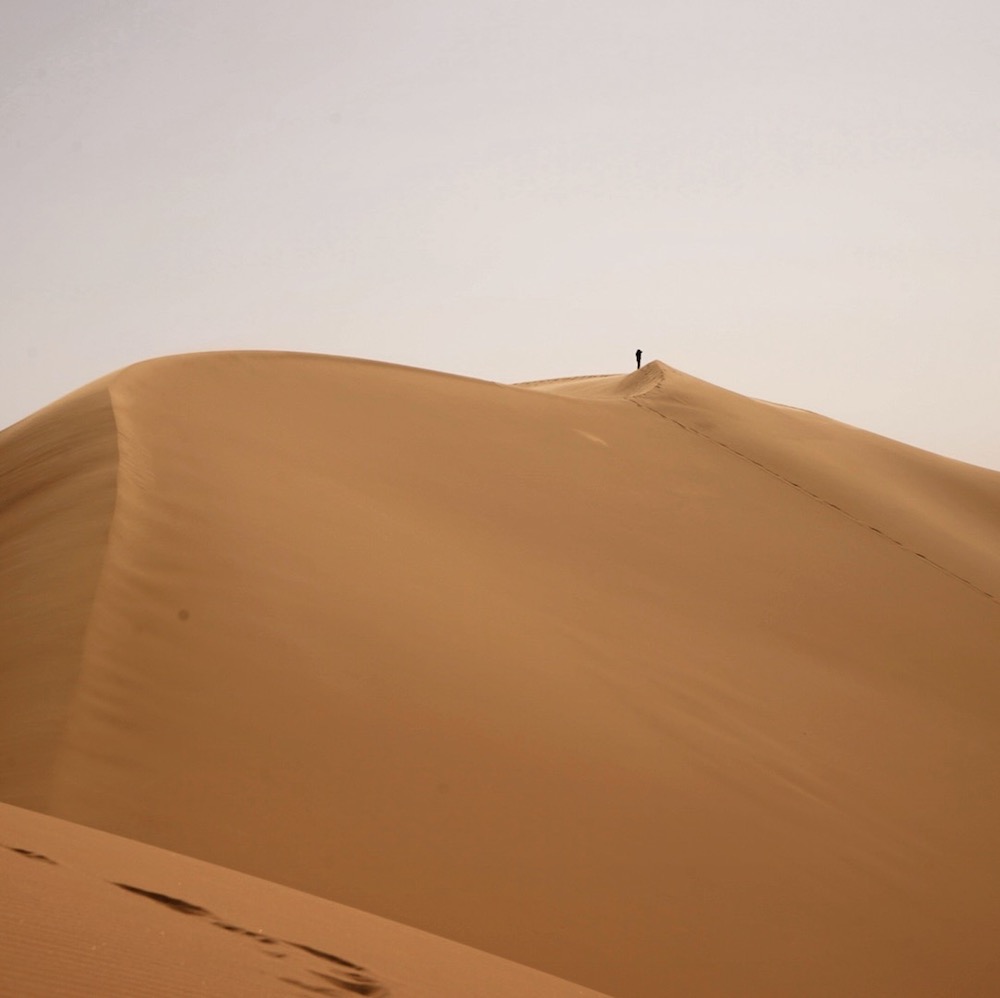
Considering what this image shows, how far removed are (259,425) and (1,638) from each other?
3836 millimetres

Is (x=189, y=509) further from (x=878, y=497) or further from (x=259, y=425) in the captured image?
(x=878, y=497)

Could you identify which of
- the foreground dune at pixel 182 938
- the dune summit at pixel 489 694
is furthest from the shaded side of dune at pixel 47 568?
the foreground dune at pixel 182 938

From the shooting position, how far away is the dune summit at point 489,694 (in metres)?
4.22

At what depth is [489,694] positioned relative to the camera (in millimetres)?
5562

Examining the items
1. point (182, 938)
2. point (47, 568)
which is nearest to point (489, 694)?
point (47, 568)

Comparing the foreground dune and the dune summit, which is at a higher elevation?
the dune summit

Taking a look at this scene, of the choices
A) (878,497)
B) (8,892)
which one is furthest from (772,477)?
(8,892)

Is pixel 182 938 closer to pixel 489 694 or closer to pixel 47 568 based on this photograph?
pixel 489 694

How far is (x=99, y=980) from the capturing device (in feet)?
7.89

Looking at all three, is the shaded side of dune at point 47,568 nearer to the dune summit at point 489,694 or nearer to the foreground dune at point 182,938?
the dune summit at point 489,694

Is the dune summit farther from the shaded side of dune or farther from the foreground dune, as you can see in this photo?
the foreground dune

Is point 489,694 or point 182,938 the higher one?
point 489,694

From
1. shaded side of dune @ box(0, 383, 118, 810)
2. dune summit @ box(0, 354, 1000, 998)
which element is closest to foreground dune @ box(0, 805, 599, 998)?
dune summit @ box(0, 354, 1000, 998)

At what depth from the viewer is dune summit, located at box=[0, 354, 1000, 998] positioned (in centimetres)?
422
